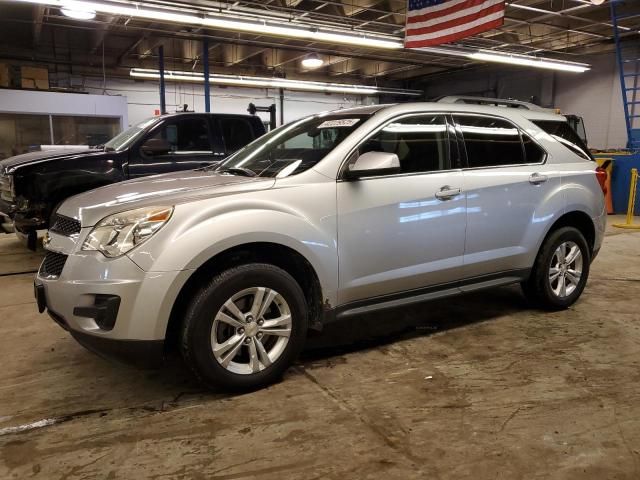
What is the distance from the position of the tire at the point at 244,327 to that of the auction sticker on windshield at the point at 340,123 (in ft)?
Answer: 3.80

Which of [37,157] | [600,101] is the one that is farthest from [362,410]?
[600,101]

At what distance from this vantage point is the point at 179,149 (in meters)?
6.50

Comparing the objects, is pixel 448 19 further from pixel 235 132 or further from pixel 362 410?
pixel 362 410

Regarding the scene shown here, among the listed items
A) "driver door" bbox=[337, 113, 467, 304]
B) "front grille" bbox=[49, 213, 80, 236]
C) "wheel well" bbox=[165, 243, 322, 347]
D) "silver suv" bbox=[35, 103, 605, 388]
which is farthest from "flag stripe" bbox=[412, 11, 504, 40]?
"front grille" bbox=[49, 213, 80, 236]

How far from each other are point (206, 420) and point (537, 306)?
3062mm

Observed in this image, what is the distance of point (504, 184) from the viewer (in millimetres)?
3721

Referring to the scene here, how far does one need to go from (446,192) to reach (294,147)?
1098 mm

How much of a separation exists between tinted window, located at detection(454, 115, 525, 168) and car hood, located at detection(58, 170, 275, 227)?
157 centimetres

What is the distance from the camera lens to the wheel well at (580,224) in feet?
13.7

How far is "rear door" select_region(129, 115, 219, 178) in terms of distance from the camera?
20.3 ft

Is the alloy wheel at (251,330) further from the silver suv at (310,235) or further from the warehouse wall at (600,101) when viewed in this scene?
the warehouse wall at (600,101)

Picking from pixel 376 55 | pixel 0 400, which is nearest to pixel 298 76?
pixel 376 55

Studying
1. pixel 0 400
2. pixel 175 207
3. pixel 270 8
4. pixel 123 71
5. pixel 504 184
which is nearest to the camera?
pixel 175 207

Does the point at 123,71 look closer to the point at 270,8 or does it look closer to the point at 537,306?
the point at 270,8
